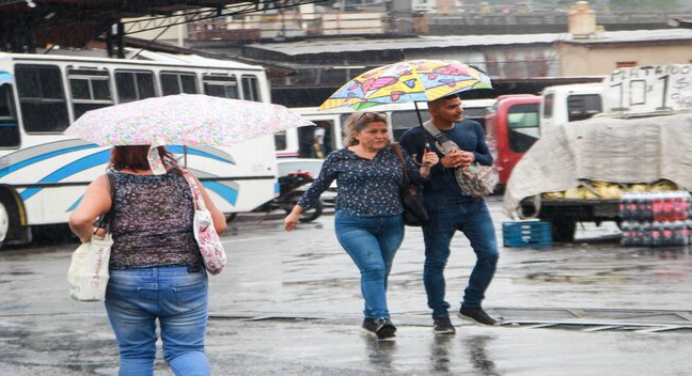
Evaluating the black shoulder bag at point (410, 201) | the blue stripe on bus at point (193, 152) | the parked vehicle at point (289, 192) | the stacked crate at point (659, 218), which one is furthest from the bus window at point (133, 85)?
the black shoulder bag at point (410, 201)

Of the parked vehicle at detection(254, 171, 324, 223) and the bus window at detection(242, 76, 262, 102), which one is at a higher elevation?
the bus window at detection(242, 76, 262, 102)

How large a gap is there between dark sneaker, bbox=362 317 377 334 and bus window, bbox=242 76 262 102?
50.2 ft

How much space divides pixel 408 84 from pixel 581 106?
25769mm

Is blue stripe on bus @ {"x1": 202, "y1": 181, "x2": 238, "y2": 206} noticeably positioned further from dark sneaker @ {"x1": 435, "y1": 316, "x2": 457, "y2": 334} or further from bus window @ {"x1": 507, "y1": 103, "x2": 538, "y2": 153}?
dark sneaker @ {"x1": 435, "y1": 316, "x2": 457, "y2": 334}

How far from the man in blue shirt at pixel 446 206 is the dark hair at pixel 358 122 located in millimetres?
270

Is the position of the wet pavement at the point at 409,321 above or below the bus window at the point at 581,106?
above

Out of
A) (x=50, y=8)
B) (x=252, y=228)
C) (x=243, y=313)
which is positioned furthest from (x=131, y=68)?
(x=243, y=313)

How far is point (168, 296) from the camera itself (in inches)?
236

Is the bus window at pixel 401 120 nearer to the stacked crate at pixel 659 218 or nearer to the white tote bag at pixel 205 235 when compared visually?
the stacked crate at pixel 659 218

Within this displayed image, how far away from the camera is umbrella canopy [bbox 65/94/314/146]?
591 cm

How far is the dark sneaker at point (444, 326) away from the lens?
9188 millimetres

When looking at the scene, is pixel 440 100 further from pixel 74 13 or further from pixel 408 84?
pixel 74 13

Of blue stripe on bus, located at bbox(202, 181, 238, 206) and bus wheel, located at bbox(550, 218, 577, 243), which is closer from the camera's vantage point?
bus wheel, located at bbox(550, 218, 577, 243)

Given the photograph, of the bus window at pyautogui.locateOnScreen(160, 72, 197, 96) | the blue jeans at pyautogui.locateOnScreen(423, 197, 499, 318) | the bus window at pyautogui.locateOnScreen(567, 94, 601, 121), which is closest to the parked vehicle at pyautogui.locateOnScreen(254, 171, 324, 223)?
the bus window at pyautogui.locateOnScreen(160, 72, 197, 96)
